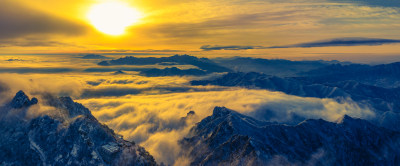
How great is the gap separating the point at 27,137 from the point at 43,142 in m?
12.1

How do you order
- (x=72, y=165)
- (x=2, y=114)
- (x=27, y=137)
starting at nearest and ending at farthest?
(x=72, y=165) → (x=27, y=137) → (x=2, y=114)

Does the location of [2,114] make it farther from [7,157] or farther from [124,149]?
[124,149]

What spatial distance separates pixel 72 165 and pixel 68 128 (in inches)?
1278

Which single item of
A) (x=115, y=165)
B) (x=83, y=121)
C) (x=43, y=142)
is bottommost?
(x=115, y=165)

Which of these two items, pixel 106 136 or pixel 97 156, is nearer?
pixel 97 156

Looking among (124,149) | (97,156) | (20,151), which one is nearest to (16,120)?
(20,151)

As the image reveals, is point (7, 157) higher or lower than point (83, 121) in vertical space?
lower

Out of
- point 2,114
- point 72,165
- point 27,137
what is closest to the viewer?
point 72,165

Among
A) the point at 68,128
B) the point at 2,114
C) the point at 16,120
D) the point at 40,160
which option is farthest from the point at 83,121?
the point at 2,114

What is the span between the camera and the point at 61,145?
183125 mm

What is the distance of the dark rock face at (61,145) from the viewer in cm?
17588

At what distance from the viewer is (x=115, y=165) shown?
174750mm

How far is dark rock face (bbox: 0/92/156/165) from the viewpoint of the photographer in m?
176

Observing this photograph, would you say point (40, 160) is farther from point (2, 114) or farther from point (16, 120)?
point (2, 114)
